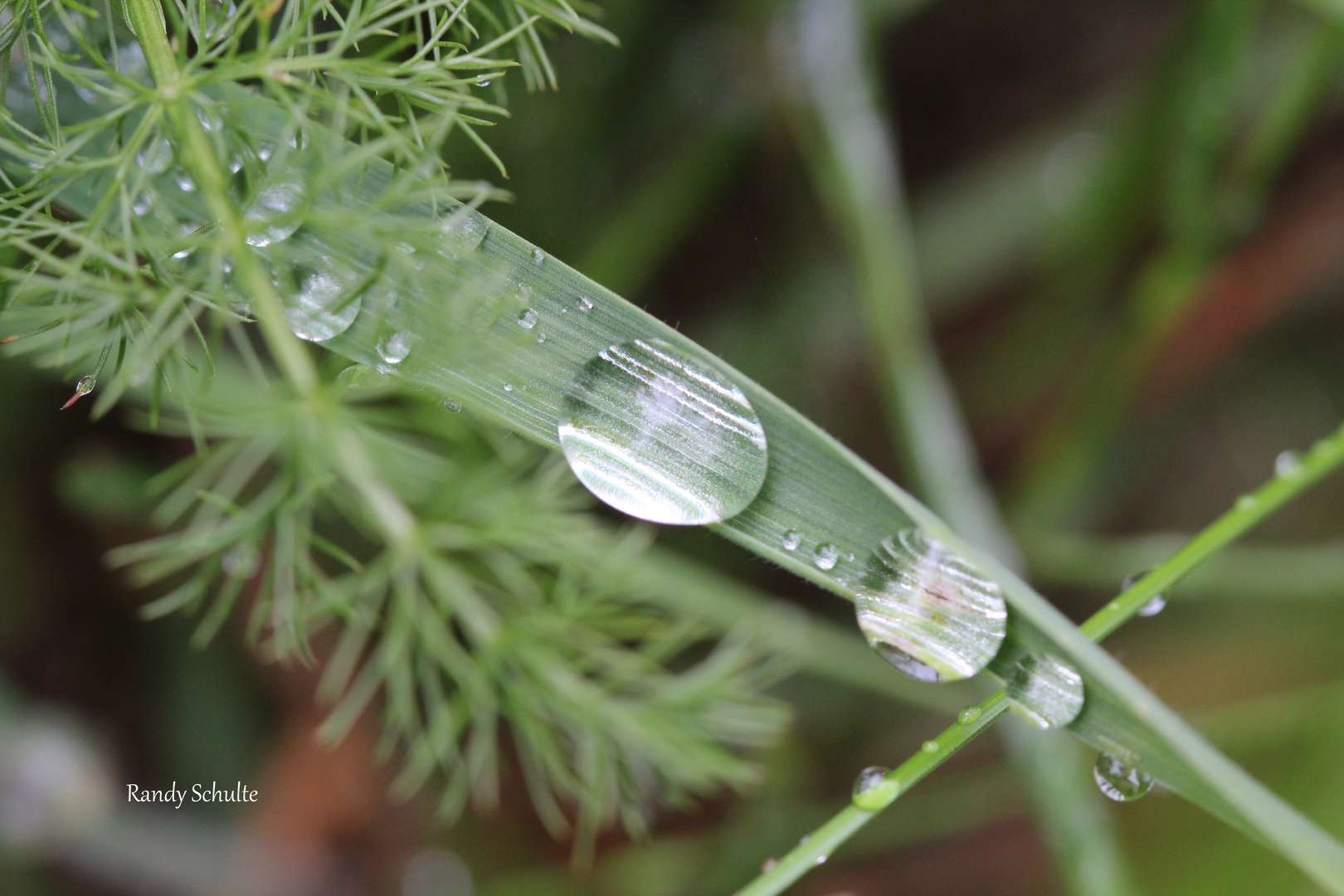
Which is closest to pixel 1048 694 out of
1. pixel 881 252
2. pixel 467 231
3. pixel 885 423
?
pixel 467 231

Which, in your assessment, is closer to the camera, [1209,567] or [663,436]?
[663,436]

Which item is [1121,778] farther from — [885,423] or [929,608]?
[885,423]

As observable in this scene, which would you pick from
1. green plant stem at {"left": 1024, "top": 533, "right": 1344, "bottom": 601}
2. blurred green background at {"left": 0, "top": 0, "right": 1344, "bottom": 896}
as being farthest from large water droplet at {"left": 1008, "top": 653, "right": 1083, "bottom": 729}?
blurred green background at {"left": 0, "top": 0, "right": 1344, "bottom": 896}

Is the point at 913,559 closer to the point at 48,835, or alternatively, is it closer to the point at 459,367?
the point at 459,367

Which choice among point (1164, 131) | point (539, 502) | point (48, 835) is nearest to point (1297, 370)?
point (1164, 131)

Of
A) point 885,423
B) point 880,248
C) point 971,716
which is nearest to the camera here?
point 971,716

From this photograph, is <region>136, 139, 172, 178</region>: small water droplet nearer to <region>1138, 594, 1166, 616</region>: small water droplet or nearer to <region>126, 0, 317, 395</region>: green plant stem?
<region>126, 0, 317, 395</region>: green plant stem

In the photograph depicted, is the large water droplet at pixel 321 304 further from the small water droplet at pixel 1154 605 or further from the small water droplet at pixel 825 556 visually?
the small water droplet at pixel 1154 605
